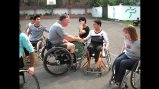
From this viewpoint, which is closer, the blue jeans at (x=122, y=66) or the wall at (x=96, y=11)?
the blue jeans at (x=122, y=66)

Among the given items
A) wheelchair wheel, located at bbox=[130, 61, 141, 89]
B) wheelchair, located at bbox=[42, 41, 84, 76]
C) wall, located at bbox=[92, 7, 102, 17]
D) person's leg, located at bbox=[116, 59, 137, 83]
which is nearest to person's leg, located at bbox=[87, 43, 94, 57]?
wheelchair, located at bbox=[42, 41, 84, 76]

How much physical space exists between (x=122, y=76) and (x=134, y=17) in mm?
20650

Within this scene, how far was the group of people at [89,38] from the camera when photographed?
14.6ft

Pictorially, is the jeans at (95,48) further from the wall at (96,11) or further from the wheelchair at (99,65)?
the wall at (96,11)

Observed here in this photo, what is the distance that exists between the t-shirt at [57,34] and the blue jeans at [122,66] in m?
1.66

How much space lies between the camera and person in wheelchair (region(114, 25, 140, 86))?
14.6ft

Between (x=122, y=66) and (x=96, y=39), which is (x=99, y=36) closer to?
(x=96, y=39)

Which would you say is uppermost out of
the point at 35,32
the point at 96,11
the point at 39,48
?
the point at 96,11

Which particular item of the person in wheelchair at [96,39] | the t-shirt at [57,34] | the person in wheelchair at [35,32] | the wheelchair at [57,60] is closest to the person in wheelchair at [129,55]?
the person in wheelchair at [96,39]

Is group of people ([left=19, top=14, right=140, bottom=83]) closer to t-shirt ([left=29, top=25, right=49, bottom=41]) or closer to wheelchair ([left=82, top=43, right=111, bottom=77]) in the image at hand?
t-shirt ([left=29, top=25, right=49, bottom=41])

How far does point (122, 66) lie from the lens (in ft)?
14.7

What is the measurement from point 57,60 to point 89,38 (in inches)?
35.0

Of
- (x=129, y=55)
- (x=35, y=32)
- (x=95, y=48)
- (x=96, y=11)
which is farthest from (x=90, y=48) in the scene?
(x=96, y=11)
